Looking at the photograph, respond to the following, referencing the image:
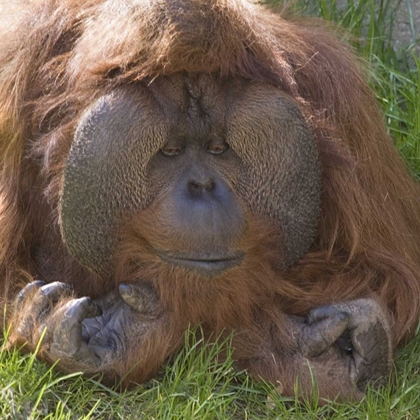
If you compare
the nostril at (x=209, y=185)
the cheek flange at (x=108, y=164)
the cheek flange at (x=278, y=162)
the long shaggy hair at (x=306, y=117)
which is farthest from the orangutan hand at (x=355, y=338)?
the cheek flange at (x=108, y=164)

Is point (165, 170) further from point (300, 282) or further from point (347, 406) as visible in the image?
point (347, 406)

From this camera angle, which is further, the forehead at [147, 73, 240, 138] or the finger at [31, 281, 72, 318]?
the finger at [31, 281, 72, 318]

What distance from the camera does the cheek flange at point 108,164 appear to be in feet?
9.84

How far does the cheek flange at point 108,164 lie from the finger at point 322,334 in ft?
2.14

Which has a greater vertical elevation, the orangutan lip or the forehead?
the forehead

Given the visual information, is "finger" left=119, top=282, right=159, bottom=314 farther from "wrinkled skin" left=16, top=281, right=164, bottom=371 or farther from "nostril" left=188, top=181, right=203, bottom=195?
"nostril" left=188, top=181, right=203, bottom=195

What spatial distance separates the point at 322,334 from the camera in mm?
3174

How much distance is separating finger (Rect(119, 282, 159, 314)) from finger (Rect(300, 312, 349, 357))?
1.55 feet

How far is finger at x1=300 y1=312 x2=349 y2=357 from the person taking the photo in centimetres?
315

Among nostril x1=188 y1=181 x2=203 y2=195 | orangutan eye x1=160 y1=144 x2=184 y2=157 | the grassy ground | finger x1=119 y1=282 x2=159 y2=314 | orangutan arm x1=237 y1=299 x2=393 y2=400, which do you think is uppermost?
orangutan eye x1=160 y1=144 x2=184 y2=157

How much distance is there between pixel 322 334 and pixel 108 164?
2.72 feet

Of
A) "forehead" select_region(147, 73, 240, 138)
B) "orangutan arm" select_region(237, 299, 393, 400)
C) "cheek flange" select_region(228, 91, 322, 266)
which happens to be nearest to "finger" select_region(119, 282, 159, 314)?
"orangutan arm" select_region(237, 299, 393, 400)

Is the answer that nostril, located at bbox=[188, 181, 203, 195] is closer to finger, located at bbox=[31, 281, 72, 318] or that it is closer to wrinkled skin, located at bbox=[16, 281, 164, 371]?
wrinkled skin, located at bbox=[16, 281, 164, 371]

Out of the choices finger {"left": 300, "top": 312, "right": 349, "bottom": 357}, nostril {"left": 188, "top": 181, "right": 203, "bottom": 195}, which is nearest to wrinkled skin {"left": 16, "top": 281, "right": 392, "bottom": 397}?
finger {"left": 300, "top": 312, "right": 349, "bottom": 357}
